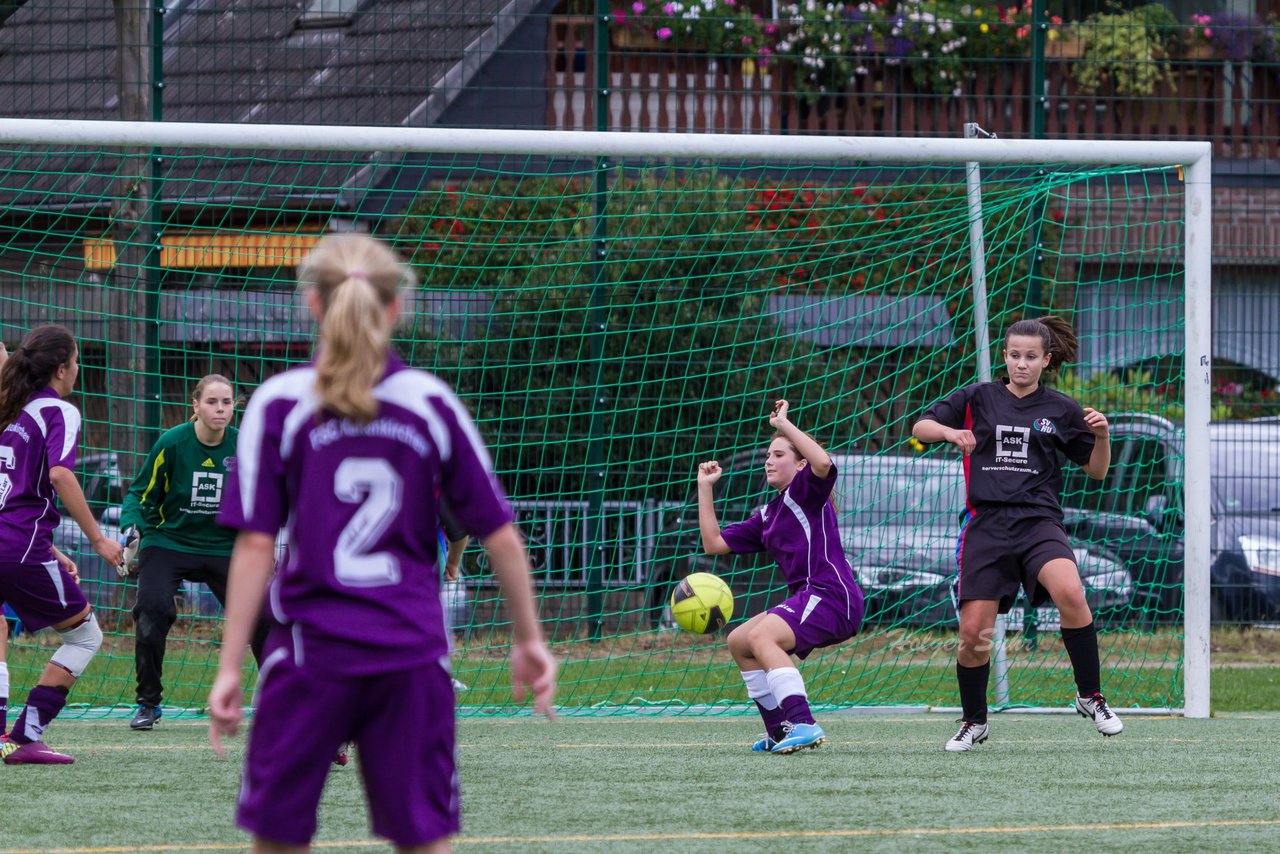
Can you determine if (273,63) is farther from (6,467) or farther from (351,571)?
(351,571)

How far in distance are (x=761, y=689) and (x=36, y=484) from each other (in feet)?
9.08

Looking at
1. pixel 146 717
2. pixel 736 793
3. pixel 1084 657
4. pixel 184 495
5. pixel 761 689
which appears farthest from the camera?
pixel 146 717

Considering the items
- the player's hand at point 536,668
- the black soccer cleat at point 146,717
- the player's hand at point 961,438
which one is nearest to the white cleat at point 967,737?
the player's hand at point 961,438

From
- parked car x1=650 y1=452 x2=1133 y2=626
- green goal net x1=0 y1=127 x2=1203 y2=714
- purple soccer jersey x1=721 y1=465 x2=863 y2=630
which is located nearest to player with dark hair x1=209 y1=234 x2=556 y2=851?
purple soccer jersey x1=721 y1=465 x2=863 y2=630

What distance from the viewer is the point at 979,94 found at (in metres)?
10.7

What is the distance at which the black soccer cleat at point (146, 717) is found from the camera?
6.83m

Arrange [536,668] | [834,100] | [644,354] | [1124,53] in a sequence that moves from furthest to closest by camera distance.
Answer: [1124,53]
[834,100]
[644,354]
[536,668]

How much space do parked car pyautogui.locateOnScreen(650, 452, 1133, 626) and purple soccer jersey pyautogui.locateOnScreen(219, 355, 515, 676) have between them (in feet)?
19.4

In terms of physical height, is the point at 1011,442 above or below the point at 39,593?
above

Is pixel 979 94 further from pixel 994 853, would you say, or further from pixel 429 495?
pixel 429 495

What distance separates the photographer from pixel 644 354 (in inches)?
381

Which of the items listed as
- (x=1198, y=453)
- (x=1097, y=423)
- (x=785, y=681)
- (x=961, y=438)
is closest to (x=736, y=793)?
(x=785, y=681)

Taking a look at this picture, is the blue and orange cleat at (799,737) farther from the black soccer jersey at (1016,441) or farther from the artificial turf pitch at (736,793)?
the black soccer jersey at (1016,441)

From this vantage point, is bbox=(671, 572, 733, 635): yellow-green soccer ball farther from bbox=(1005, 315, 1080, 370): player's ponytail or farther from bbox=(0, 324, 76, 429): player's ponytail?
bbox=(0, 324, 76, 429): player's ponytail
